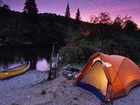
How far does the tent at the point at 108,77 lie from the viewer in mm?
10898

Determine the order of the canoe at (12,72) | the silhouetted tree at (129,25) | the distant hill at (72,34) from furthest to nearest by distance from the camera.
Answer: the silhouetted tree at (129,25) < the distant hill at (72,34) < the canoe at (12,72)

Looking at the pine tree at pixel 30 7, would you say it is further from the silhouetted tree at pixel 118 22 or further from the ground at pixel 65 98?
the ground at pixel 65 98

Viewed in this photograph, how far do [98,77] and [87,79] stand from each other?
69cm

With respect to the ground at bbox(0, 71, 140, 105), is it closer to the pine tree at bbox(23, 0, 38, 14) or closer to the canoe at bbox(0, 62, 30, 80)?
the canoe at bbox(0, 62, 30, 80)

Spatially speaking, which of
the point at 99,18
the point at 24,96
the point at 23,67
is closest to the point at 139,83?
the point at 24,96

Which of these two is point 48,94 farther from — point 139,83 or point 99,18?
point 99,18

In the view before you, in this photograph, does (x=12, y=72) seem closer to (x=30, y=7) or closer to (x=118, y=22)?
(x=118, y=22)

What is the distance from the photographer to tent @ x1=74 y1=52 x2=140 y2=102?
10.9m

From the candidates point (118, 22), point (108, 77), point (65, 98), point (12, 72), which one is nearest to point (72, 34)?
point (118, 22)

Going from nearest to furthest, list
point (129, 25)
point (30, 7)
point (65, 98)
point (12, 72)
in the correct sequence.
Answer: point (65, 98) < point (12, 72) < point (129, 25) < point (30, 7)

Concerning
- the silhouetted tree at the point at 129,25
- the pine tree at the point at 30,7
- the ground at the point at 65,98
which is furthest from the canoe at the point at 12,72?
the pine tree at the point at 30,7

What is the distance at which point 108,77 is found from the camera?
433 inches

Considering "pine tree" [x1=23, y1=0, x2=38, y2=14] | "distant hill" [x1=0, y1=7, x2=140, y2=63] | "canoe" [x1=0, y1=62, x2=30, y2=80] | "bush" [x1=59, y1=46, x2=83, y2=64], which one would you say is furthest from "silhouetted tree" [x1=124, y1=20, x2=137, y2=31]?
"pine tree" [x1=23, y1=0, x2=38, y2=14]

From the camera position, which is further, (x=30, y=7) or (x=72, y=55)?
(x=30, y=7)
